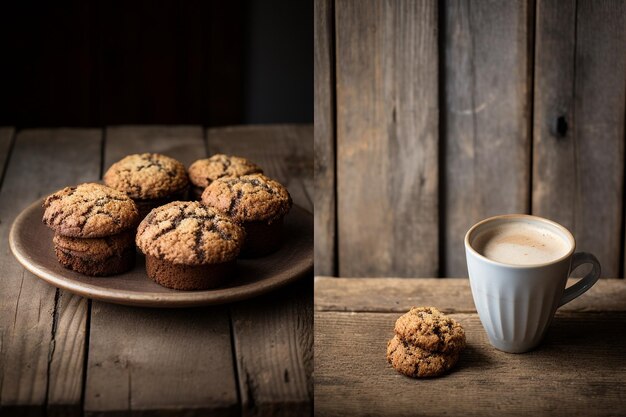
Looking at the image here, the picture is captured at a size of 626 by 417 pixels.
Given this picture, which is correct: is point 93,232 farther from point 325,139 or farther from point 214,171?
point 325,139

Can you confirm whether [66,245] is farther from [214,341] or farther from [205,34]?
[205,34]

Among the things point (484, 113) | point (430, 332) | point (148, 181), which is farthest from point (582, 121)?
point (148, 181)

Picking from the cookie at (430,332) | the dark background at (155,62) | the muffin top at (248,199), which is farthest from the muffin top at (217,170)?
the dark background at (155,62)

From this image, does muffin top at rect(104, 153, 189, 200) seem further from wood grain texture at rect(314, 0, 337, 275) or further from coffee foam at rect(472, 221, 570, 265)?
coffee foam at rect(472, 221, 570, 265)

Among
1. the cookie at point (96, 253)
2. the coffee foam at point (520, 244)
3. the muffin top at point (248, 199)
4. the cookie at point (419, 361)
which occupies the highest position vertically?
the muffin top at point (248, 199)

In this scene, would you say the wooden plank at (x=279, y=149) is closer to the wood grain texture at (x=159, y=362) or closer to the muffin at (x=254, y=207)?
the muffin at (x=254, y=207)
